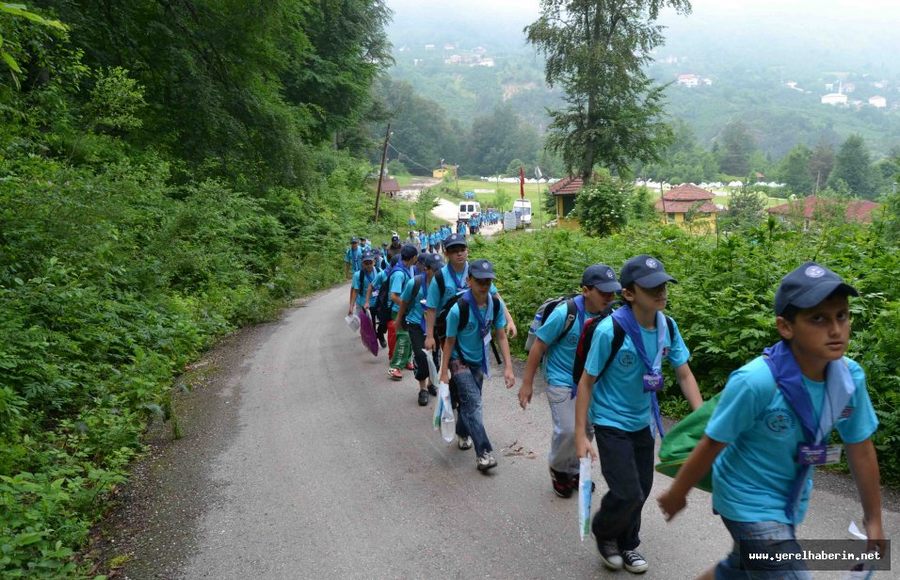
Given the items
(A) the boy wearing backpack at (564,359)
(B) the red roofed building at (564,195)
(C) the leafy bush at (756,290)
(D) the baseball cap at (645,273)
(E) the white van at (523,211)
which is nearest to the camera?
(D) the baseball cap at (645,273)

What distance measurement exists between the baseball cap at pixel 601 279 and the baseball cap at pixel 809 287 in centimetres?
186

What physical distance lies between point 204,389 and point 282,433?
281cm

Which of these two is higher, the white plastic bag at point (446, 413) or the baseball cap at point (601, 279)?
the baseball cap at point (601, 279)

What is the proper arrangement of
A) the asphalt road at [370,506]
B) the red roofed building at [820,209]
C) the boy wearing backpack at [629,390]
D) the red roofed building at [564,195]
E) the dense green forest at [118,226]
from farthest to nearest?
the red roofed building at [564,195] → the red roofed building at [820,209] → the dense green forest at [118,226] → the asphalt road at [370,506] → the boy wearing backpack at [629,390]

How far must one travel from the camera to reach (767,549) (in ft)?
7.66

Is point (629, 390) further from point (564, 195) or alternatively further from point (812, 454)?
point (564, 195)

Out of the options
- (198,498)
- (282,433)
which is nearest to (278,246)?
(282,433)

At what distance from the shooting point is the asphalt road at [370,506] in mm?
4016

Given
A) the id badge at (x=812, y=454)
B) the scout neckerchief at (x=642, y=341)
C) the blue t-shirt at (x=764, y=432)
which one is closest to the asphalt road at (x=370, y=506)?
the scout neckerchief at (x=642, y=341)

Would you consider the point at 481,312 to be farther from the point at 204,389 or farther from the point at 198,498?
the point at 204,389

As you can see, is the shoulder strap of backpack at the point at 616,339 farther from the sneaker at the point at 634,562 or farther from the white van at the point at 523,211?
the white van at the point at 523,211

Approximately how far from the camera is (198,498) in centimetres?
523

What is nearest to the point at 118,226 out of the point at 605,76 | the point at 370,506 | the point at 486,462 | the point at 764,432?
the point at 370,506

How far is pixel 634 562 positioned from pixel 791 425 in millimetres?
1811
